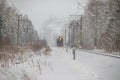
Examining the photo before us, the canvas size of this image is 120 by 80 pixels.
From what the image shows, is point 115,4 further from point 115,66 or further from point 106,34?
point 115,66

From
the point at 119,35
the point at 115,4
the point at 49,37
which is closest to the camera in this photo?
the point at 119,35

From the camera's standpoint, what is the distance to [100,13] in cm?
4088

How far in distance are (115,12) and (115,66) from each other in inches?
770

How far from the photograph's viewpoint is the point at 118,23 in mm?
25609

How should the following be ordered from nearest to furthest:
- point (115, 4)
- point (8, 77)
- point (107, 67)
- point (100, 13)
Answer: point (8, 77) < point (107, 67) < point (115, 4) < point (100, 13)

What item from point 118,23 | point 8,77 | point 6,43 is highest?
point 118,23

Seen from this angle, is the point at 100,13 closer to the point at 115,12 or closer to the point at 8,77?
the point at 115,12

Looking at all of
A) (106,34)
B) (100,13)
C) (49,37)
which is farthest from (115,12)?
(49,37)

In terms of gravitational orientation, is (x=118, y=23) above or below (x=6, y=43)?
above

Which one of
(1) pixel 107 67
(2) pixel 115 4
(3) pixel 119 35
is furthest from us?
(2) pixel 115 4

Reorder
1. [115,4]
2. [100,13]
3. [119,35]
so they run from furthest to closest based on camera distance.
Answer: [100,13] → [115,4] → [119,35]

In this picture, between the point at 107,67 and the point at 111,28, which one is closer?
the point at 107,67

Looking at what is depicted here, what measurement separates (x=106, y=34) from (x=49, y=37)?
173953 mm

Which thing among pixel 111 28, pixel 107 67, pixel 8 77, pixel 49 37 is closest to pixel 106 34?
pixel 111 28
